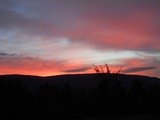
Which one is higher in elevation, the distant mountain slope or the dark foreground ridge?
the distant mountain slope

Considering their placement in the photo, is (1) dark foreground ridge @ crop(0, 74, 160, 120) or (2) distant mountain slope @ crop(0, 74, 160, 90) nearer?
(1) dark foreground ridge @ crop(0, 74, 160, 120)

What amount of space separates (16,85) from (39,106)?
4329 mm

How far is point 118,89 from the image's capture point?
5697cm

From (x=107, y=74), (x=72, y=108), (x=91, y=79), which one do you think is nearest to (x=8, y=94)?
(x=72, y=108)

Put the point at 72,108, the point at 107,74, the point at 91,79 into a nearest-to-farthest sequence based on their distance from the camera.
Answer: the point at 72,108 < the point at 107,74 < the point at 91,79

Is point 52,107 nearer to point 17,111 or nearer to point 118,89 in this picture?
point 17,111

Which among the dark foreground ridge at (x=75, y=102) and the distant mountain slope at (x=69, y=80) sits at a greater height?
the distant mountain slope at (x=69, y=80)

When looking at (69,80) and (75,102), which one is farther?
(69,80)

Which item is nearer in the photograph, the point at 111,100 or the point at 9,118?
the point at 9,118

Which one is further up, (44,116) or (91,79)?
(91,79)

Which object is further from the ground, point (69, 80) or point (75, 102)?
point (69, 80)

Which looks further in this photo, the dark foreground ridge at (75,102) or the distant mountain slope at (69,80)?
the distant mountain slope at (69,80)

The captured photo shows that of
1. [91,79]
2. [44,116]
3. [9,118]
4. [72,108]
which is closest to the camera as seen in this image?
[9,118]

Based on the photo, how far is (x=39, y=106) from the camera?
144 feet
